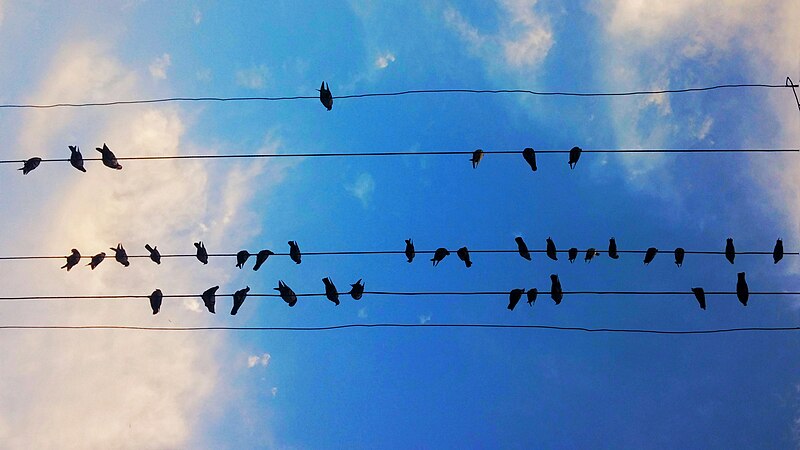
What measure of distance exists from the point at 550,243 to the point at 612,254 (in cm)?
99

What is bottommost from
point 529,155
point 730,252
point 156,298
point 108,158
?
point 730,252

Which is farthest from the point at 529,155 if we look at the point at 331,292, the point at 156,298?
the point at 156,298

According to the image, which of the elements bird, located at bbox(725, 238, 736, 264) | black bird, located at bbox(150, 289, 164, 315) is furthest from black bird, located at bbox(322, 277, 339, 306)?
bird, located at bbox(725, 238, 736, 264)

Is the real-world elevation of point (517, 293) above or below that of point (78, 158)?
below

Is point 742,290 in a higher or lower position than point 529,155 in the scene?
lower

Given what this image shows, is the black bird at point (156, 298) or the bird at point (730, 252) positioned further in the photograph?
the black bird at point (156, 298)

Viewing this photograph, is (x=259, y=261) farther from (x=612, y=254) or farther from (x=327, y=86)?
(x=612, y=254)

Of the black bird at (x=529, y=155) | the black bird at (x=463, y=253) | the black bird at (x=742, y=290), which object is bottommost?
the black bird at (x=742, y=290)

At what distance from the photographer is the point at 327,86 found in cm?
988

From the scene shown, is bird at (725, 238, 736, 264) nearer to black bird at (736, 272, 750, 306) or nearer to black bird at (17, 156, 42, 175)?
black bird at (736, 272, 750, 306)

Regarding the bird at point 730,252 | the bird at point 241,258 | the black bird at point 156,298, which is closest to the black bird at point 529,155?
the bird at point 730,252

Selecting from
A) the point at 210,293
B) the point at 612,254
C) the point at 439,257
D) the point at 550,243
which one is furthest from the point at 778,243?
the point at 210,293

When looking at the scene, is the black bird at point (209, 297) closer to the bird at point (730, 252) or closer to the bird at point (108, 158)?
the bird at point (108, 158)

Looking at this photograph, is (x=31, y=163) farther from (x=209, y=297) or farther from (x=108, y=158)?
(x=209, y=297)
